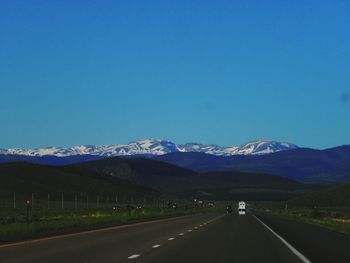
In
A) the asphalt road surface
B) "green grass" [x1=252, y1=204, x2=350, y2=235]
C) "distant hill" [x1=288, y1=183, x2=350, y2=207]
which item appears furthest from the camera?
"distant hill" [x1=288, y1=183, x2=350, y2=207]

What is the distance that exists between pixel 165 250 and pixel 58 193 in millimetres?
130098

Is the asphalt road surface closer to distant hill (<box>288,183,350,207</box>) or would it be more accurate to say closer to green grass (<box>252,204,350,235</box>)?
green grass (<box>252,204,350,235</box>)

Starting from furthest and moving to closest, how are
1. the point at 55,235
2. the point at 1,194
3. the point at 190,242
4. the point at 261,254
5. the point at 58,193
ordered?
the point at 58,193 → the point at 1,194 → the point at 55,235 → the point at 190,242 → the point at 261,254

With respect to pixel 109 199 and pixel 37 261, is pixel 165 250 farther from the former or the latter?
pixel 109 199

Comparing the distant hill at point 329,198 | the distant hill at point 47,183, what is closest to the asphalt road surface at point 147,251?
the distant hill at point 47,183

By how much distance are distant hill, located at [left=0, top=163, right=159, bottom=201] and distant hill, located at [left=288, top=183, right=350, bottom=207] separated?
3857 centimetres

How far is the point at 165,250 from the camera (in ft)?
72.1

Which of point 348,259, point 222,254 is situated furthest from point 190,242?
point 348,259

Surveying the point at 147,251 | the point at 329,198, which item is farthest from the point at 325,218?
the point at 329,198

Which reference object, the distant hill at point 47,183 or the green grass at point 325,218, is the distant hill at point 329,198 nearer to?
the distant hill at point 47,183

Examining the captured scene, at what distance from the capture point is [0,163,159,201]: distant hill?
479ft

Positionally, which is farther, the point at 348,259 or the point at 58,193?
the point at 58,193

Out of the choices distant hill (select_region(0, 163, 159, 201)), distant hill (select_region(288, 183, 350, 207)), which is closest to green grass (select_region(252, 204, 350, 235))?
distant hill (select_region(288, 183, 350, 207))

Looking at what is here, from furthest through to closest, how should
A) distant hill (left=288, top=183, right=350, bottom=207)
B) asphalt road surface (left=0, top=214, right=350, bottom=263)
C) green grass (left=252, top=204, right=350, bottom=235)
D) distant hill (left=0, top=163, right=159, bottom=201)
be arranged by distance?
distant hill (left=288, top=183, right=350, bottom=207) < distant hill (left=0, top=163, right=159, bottom=201) < green grass (left=252, top=204, right=350, bottom=235) < asphalt road surface (left=0, top=214, right=350, bottom=263)
